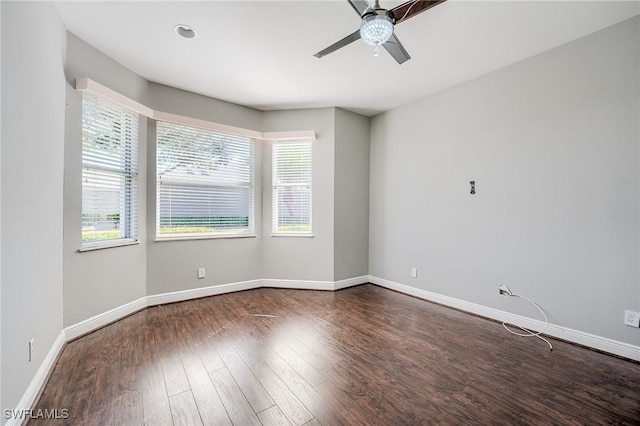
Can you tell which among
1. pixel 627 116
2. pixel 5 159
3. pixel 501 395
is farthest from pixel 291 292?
pixel 627 116

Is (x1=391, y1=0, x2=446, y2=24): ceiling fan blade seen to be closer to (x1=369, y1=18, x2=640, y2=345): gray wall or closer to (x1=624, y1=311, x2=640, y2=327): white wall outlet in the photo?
(x1=369, y1=18, x2=640, y2=345): gray wall

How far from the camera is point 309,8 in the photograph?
1937 millimetres

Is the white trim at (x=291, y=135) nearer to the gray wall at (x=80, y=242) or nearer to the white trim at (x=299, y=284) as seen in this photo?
the gray wall at (x=80, y=242)

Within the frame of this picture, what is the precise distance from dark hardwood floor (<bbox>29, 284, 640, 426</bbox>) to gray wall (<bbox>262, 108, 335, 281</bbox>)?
43.5 inches

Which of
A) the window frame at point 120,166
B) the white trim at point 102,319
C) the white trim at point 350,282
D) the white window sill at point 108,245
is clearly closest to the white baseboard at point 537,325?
the white trim at point 350,282

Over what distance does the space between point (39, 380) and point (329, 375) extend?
190 cm

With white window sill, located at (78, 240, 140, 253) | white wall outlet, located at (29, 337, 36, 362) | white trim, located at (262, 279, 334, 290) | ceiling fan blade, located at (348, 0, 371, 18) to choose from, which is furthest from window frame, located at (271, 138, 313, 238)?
white wall outlet, located at (29, 337, 36, 362)

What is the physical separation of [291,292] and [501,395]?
261cm

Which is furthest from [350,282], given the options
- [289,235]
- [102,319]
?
[102,319]

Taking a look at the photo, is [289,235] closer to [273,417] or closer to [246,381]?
[246,381]

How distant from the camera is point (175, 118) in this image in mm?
3203

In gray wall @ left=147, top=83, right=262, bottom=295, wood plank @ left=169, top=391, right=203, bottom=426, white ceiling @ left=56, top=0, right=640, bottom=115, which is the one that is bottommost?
wood plank @ left=169, top=391, right=203, bottom=426

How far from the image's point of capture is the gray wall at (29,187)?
1352mm

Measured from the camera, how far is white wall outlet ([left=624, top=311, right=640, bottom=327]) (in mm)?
2041
